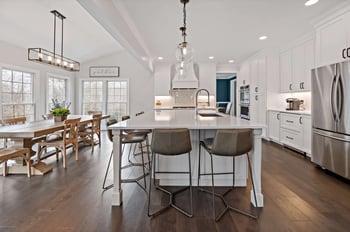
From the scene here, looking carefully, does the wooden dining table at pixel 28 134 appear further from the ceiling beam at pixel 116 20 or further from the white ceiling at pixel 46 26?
the white ceiling at pixel 46 26

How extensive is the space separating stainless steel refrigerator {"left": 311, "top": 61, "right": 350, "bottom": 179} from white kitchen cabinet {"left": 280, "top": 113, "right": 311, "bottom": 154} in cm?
57

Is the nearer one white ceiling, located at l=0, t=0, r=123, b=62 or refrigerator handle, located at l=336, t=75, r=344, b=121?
refrigerator handle, located at l=336, t=75, r=344, b=121

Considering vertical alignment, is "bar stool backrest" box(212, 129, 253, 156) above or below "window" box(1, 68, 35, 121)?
below

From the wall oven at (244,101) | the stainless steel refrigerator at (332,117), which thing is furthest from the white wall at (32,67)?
the stainless steel refrigerator at (332,117)

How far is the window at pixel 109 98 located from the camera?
8180 millimetres

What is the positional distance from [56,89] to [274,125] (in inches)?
273

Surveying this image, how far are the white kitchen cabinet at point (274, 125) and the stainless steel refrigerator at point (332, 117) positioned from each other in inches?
67.1

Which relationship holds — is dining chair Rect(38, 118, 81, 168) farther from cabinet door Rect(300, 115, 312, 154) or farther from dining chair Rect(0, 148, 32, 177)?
cabinet door Rect(300, 115, 312, 154)

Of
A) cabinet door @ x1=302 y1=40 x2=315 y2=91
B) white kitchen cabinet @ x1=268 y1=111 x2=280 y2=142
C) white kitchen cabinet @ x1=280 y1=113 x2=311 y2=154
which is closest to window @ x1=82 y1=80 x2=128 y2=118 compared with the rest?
white kitchen cabinet @ x1=268 y1=111 x2=280 y2=142

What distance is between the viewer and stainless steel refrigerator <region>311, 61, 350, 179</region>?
2.87 metres

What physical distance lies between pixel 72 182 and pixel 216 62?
21.0 feet

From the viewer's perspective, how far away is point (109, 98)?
26.9 feet

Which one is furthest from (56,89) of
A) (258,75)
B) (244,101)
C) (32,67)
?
(258,75)

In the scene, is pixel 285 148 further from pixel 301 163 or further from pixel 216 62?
pixel 216 62
